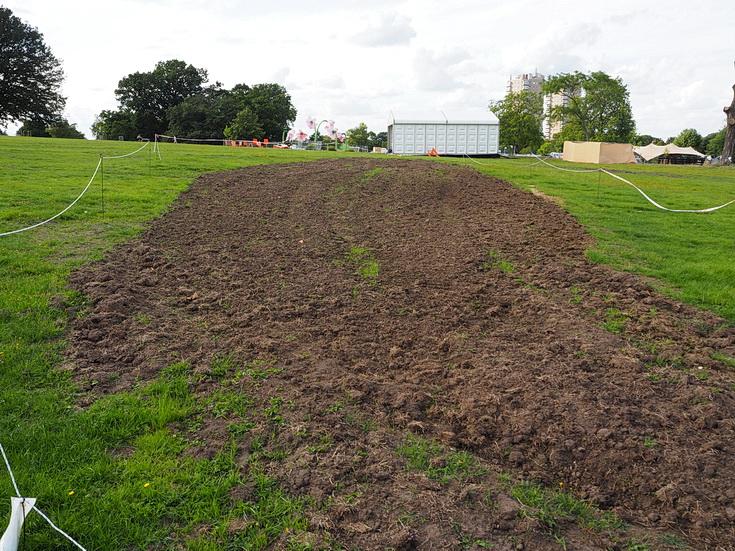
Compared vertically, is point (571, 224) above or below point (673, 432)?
above

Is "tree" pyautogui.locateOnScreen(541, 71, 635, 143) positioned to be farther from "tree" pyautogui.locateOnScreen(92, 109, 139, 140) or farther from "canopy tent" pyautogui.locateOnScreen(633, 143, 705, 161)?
→ "tree" pyautogui.locateOnScreen(92, 109, 139, 140)

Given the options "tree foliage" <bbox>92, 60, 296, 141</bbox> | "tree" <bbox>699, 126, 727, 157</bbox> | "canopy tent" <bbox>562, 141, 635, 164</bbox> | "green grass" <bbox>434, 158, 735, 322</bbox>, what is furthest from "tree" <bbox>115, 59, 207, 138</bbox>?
"tree" <bbox>699, 126, 727, 157</bbox>

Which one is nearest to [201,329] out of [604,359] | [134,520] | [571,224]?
[134,520]

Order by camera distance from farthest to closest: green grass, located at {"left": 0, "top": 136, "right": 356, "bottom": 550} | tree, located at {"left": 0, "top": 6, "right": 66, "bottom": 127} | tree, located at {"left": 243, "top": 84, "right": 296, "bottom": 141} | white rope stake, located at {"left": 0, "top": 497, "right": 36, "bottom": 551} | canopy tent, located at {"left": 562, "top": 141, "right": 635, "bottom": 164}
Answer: tree, located at {"left": 243, "top": 84, "right": 296, "bottom": 141}, tree, located at {"left": 0, "top": 6, "right": 66, "bottom": 127}, canopy tent, located at {"left": 562, "top": 141, "right": 635, "bottom": 164}, green grass, located at {"left": 0, "top": 136, "right": 356, "bottom": 550}, white rope stake, located at {"left": 0, "top": 497, "right": 36, "bottom": 551}

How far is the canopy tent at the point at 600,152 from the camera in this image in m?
32.2

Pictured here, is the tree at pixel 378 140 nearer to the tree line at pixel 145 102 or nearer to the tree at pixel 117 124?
the tree line at pixel 145 102

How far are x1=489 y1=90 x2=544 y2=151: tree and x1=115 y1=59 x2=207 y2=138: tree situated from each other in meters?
42.9

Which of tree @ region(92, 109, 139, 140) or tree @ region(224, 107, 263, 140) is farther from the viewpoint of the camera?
tree @ region(92, 109, 139, 140)

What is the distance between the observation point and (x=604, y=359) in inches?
188

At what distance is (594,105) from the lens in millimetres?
55312

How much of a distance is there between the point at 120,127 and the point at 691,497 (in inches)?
2856

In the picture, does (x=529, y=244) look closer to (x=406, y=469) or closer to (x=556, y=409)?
(x=556, y=409)

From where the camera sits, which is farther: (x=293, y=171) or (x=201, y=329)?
(x=293, y=171)

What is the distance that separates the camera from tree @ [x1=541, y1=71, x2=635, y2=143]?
54062 millimetres
